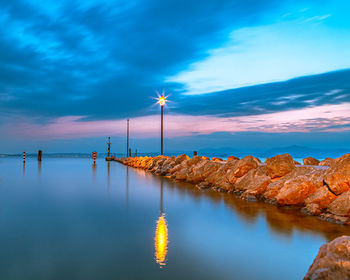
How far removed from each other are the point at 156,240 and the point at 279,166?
6784 millimetres

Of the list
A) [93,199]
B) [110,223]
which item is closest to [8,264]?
[110,223]

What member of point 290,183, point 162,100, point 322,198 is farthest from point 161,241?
point 162,100

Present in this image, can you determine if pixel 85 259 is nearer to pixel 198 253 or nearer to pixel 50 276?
pixel 50 276

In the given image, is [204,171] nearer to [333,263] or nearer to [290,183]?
[290,183]

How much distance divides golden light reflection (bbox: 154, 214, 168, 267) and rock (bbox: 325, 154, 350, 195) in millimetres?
4463

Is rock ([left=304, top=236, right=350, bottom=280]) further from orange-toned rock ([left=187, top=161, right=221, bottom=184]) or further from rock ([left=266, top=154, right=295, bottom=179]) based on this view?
orange-toned rock ([left=187, top=161, right=221, bottom=184])

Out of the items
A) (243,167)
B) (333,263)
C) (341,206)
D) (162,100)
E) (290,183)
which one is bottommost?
(341,206)

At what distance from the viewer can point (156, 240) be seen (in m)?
5.48

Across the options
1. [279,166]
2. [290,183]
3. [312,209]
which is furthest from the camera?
[279,166]

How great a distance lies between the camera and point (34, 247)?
4914 mm

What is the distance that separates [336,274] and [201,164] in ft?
43.6

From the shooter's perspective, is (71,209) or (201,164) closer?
(71,209)

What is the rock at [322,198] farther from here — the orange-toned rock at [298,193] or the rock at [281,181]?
the rock at [281,181]

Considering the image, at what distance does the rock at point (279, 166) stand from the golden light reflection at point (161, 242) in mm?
5244
